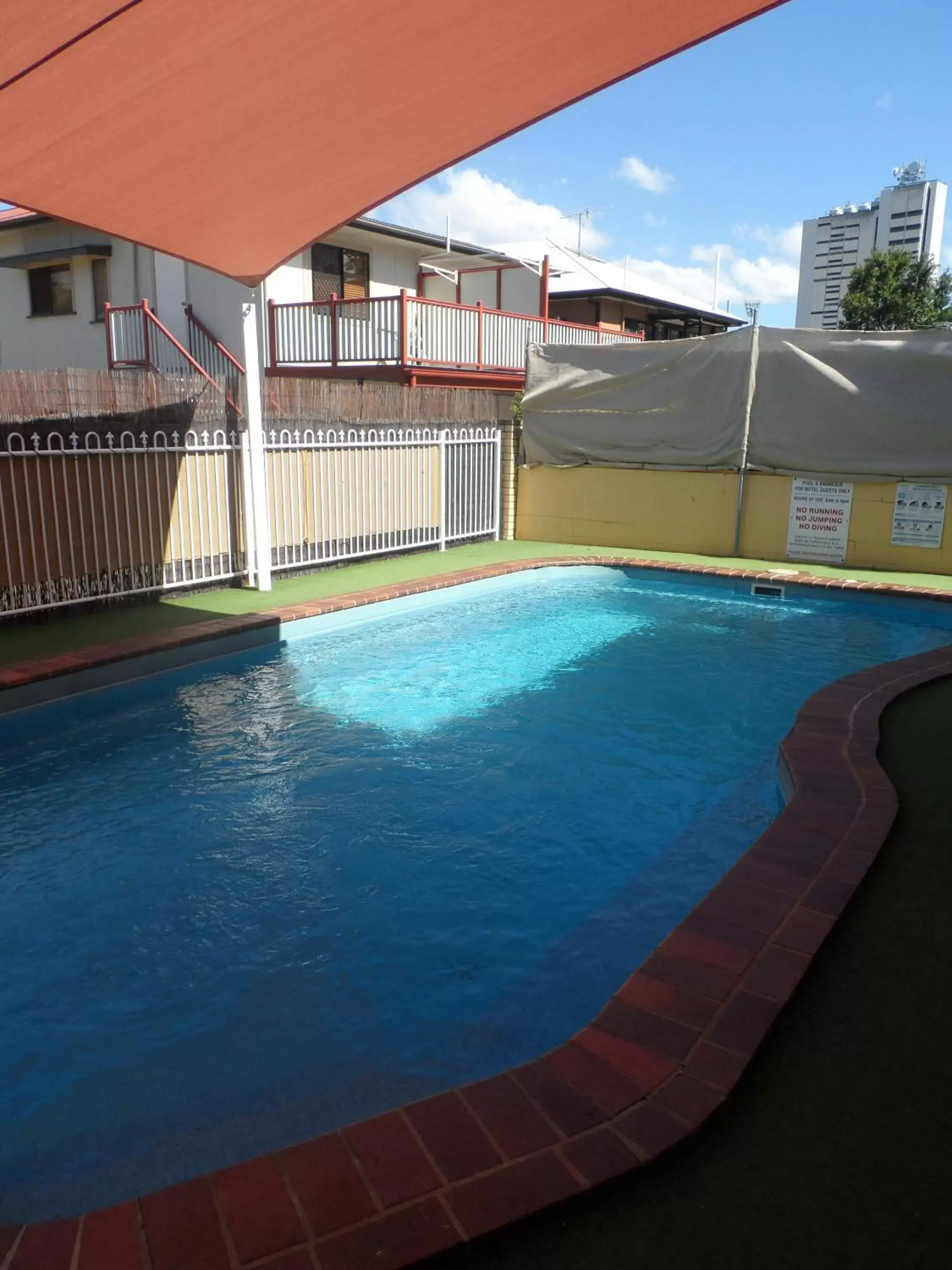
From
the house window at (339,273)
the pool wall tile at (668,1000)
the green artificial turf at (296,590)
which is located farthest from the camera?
the house window at (339,273)

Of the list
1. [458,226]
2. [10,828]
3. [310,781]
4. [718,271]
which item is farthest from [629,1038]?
[718,271]

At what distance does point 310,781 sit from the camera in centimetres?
512

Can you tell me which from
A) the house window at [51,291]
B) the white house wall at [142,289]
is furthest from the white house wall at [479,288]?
the house window at [51,291]

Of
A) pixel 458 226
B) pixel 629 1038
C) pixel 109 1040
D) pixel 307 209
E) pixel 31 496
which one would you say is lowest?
pixel 109 1040

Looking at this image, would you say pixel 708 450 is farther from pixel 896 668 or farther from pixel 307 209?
pixel 307 209

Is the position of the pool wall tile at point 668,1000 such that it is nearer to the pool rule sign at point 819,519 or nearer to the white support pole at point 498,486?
the pool rule sign at point 819,519

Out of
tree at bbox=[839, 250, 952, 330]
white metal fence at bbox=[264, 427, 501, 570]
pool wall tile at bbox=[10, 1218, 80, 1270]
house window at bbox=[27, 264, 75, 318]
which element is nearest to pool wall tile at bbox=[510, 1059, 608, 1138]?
pool wall tile at bbox=[10, 1218, 80, 1270]

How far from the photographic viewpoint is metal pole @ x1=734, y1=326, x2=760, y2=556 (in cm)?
1128

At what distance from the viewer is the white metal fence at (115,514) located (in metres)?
7.42

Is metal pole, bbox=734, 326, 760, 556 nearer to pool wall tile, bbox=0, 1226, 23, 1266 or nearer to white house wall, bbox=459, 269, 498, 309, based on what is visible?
pool wall tile, bbox=0, 1226, 23, 1266

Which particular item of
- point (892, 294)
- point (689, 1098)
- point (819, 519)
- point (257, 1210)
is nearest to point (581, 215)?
point (892, 294)

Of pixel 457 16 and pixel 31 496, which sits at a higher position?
pixel 457 16

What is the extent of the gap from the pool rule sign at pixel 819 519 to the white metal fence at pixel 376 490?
4199 mm

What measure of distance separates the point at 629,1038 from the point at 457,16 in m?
4.16
